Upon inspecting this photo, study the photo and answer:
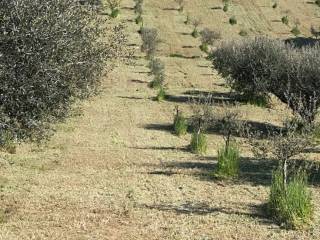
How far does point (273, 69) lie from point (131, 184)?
528 inches

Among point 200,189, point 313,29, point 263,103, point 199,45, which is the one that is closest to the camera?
point 200,189

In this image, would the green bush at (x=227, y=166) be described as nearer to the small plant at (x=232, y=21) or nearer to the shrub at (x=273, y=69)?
the shrub at (x=273, y=69)

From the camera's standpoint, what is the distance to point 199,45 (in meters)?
47.7

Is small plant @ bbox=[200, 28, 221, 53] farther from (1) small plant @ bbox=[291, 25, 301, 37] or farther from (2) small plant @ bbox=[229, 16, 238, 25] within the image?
(1) small plant @ bbox=[291, 25, 301, 37]

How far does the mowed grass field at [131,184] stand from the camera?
10.8m

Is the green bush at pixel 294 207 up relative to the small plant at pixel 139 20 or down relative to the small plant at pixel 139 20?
up

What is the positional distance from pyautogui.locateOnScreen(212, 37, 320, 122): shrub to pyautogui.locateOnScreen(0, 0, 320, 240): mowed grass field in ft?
5.38

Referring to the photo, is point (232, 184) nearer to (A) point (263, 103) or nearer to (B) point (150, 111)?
(B) point (150, 111)

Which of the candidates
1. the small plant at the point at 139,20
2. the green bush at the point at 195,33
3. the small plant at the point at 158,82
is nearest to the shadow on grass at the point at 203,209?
the small plant at the point at 158,82

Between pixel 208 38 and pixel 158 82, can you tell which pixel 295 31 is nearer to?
pixel 208 38

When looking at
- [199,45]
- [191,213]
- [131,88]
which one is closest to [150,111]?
[131,88]

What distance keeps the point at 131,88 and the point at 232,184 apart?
1890 cm

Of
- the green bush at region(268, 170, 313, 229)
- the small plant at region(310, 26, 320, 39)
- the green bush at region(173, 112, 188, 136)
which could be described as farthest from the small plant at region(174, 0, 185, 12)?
the green bush at region(268, 170, 313, 229)

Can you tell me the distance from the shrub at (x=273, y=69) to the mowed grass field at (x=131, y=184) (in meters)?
1.64
